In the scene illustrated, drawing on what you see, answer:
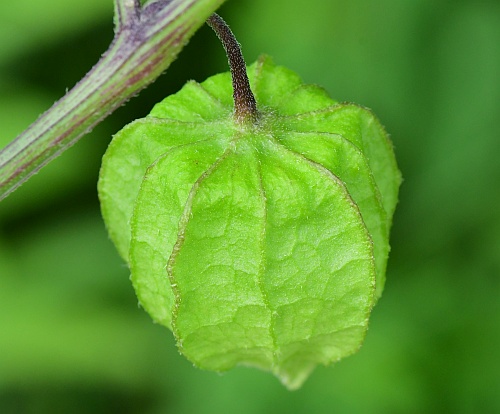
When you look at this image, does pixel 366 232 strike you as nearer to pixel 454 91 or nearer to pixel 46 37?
pixel 454 91

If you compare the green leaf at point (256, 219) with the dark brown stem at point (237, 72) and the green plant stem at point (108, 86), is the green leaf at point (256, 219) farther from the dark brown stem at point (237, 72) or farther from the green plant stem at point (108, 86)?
the green plant stem at point (108, 86)

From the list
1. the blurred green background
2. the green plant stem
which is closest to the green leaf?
the green plant stem

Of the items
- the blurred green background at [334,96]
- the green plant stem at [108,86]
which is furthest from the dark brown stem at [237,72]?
the blurred green background at [334,96]

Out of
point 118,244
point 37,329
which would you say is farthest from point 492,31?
point 37,329

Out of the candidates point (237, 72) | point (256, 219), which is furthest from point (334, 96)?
point (256, 219)

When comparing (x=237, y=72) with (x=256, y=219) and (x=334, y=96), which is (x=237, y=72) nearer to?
(x=256, y=219)
